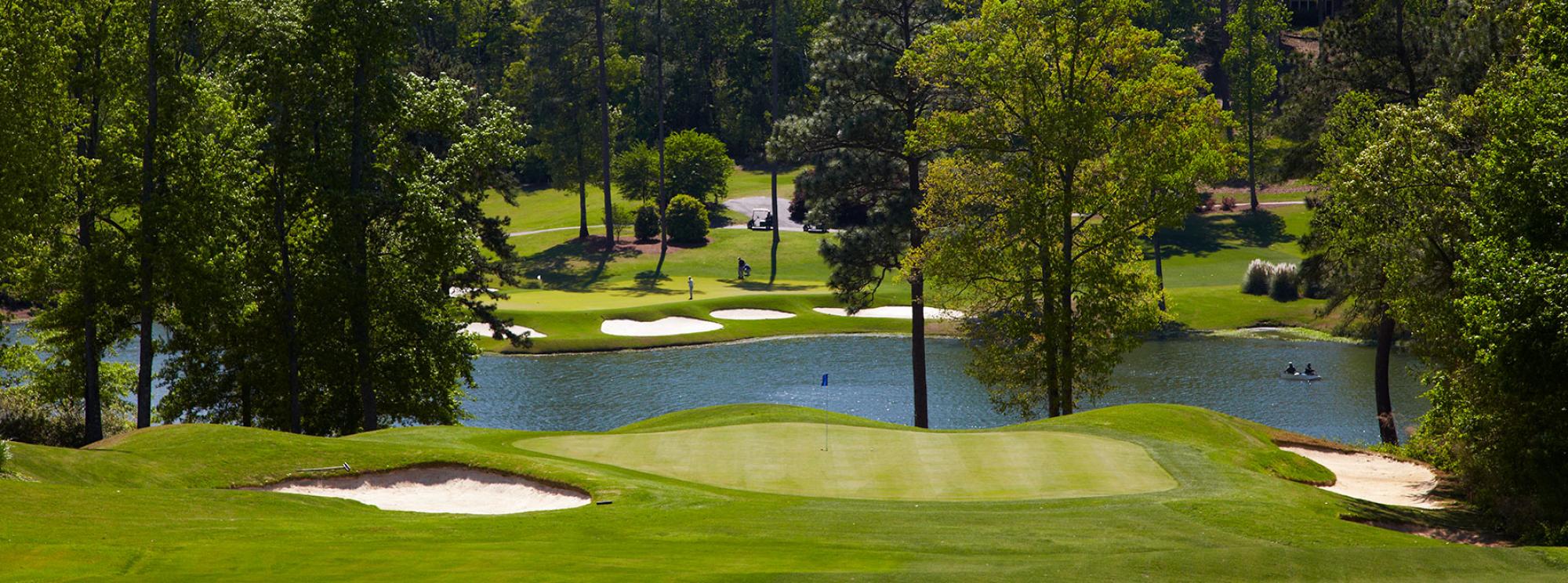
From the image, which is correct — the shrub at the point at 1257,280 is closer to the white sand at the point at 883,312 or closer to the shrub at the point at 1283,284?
the shrub at the point at 1283,284

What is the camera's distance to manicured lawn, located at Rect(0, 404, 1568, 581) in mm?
14641

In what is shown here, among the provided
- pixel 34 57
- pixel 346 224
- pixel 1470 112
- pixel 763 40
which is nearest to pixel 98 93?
pixel 34 57

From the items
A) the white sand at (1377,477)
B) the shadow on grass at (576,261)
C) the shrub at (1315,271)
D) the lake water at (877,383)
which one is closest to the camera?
the white sand at (1377,477)

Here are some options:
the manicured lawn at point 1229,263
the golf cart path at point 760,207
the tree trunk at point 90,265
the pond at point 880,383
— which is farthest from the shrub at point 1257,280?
the tree trunk at point 90,265

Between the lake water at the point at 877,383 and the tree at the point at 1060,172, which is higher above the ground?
the tree at the point at 1060,172

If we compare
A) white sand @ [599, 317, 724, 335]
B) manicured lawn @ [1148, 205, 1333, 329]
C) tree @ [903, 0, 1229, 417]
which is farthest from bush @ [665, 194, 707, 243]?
tree @ [903, 0, 1229, 417]

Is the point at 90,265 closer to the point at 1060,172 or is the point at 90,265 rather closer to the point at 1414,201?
the point at 1060,172

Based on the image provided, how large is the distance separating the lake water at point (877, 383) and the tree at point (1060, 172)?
396 inches

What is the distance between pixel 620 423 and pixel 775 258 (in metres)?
39.3

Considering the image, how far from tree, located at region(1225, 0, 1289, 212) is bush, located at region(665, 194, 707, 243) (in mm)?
38035

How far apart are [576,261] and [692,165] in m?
13.2

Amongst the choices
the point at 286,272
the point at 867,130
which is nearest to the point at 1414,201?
the point at 867,130

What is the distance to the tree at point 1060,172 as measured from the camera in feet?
116

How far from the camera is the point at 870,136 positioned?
4391 centimetres
